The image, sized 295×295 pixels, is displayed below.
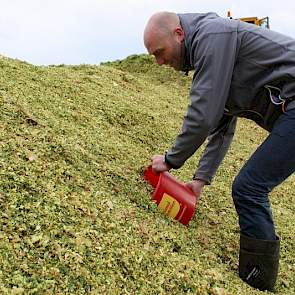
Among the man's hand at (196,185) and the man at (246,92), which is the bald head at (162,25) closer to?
the man at (246,92)

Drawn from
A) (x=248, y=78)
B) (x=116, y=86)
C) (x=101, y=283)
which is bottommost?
(x=116, y=86)

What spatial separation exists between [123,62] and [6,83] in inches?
263

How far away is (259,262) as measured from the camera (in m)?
3.18

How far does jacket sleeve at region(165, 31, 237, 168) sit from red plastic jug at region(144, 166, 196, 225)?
0.63m

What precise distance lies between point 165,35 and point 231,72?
0.44 metres

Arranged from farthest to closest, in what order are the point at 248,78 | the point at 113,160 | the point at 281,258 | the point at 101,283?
the point at 113,160 < the point at 281,258 < the point at 248,78 < the point at 101,283

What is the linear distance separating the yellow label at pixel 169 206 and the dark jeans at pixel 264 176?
54 cm

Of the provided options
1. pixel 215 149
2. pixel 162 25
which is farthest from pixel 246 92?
pixel 215 149

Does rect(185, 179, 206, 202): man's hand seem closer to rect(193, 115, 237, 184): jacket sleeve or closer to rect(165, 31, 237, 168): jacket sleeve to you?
rect(193, 115, 237, 184): jacket sleeve

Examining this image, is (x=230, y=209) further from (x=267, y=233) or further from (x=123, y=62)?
(x=123, y=62)

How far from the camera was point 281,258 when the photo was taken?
3.77m

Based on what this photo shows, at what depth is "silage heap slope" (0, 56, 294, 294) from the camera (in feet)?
8.11

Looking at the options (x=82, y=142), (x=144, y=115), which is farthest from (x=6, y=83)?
(x=144, y=115)

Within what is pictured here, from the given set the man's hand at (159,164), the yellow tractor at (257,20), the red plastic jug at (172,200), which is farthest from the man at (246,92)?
the yellow tractor at (257,20)
